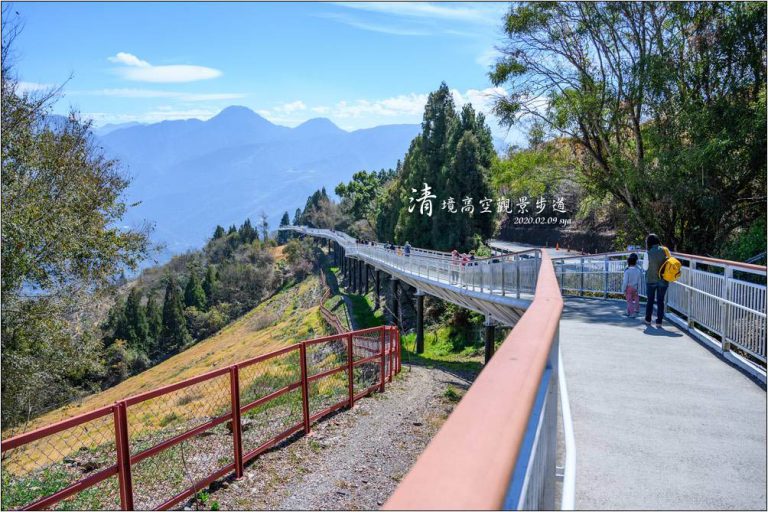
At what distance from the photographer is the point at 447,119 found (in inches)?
1566

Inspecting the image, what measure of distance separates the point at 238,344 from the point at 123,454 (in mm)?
44872

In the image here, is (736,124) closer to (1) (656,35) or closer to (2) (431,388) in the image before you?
(1) (656,35)

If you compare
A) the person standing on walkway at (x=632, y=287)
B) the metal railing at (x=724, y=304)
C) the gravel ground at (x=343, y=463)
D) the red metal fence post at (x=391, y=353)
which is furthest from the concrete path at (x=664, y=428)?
the red metal fence post at (x=391, y=353)

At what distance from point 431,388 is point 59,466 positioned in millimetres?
8515

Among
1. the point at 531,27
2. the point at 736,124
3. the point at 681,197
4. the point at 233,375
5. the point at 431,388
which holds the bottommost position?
the point at 431,388

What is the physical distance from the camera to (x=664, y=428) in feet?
17.0

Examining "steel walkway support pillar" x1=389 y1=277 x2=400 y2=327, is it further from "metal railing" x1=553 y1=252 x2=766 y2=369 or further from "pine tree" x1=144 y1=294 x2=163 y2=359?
"pine tree" x1=144 y1=294 x2=163 y2=359

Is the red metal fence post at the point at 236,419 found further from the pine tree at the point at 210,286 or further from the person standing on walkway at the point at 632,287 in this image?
the pine tree at the point at 210,286

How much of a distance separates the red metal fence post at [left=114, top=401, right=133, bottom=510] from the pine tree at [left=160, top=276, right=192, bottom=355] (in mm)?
70069

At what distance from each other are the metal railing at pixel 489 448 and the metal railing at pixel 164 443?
15.6 feet

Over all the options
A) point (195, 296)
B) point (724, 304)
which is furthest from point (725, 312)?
point (195, 296)

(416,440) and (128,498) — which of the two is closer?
(128,498)

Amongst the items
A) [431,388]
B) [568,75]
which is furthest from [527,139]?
[431,388]

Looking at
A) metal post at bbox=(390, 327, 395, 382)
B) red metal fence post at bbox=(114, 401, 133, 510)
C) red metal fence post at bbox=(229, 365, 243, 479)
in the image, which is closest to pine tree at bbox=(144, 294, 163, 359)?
metal post at bbox=(390, 327, 395, 382)
